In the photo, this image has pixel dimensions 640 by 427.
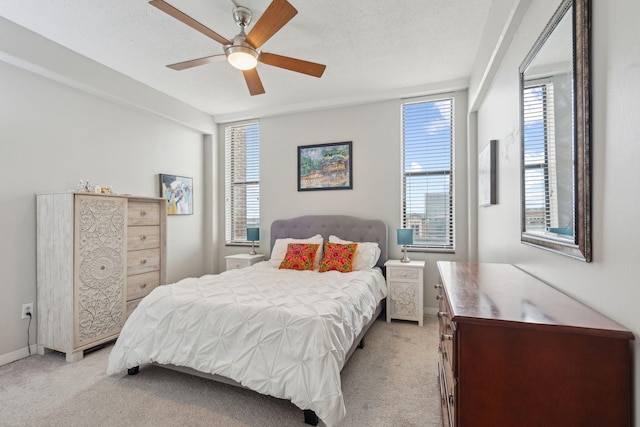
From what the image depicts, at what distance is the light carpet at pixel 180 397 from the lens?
1.90 meters

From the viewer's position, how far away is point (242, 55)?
7.65 ft

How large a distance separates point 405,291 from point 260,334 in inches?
84.8

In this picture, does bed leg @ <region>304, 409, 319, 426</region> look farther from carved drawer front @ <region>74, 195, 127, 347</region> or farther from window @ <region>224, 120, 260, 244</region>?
window @ <region>224, 120, 260, 244</region>

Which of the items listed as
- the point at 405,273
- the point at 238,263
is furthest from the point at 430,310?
the point at 238,263

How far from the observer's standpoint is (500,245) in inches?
95.0

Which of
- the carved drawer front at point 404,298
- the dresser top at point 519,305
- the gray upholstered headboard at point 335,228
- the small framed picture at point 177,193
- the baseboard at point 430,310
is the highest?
the small framed picture at point 177,193

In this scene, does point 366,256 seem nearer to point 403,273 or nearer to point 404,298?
point 403,273

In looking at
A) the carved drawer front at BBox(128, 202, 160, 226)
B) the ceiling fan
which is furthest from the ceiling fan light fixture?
the carved drawer front at BBox(128, 202, 160, 226)

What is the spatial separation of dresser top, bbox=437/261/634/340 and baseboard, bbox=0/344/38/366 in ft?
12.1

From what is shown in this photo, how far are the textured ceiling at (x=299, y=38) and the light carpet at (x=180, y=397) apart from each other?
2921mm

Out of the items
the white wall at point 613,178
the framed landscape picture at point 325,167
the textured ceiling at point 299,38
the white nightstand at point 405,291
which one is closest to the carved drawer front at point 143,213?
the textured ceiling at point 299,38

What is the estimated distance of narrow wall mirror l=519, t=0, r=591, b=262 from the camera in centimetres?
114

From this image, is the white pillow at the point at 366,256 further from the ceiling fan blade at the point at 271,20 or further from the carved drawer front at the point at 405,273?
the ceiling fan blade at the point at 271,20

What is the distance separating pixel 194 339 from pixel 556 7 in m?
2.83
